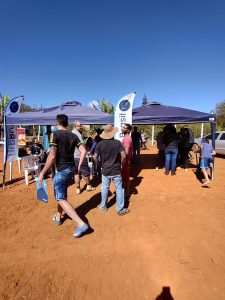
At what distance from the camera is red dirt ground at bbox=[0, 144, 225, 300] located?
284 centimetres

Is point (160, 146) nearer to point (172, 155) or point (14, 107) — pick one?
point (172, 155)

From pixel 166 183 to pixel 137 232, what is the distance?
3.68 meters

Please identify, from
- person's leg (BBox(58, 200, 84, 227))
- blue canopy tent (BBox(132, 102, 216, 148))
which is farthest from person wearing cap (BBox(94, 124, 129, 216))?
blue canopy tent (BBox(132, 102, 216, 148))

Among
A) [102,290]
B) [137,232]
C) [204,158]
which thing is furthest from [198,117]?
[102,290]

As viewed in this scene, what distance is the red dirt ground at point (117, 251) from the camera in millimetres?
2844

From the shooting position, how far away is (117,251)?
3.59 metres

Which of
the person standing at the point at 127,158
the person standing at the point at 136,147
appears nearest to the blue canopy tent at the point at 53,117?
the person standing at the point at 127,158

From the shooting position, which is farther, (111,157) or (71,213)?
(111,157)

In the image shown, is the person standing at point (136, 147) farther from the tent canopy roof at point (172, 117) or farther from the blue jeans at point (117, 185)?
the blue jeans at point (117, 185)

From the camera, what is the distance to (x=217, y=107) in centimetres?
3544

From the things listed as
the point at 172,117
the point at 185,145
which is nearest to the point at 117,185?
the point at 172,117

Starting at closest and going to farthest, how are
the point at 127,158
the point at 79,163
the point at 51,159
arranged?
the point at 51,159
the point at 79,163
the point at 127,158

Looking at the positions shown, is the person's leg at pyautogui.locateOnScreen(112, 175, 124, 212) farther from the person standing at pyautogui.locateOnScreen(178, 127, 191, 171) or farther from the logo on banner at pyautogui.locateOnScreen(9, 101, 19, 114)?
the person standing at pyautogui.locateOnScreen(178, 127, 191, 171)

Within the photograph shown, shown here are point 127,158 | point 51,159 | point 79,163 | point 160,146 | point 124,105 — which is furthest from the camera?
point 160,146
